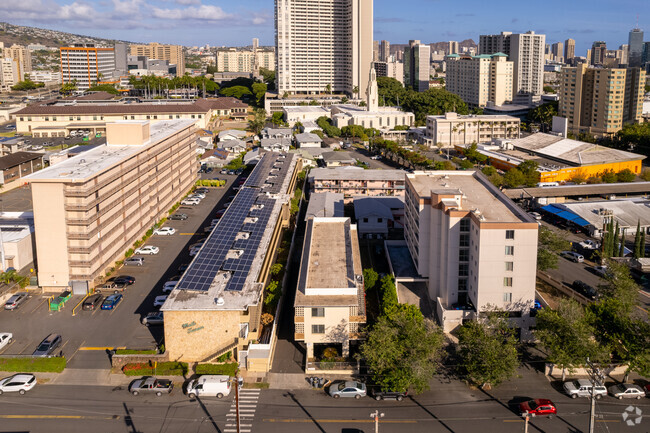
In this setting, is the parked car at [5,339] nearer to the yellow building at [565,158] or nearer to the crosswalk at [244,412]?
the crosswalk at [244,412]

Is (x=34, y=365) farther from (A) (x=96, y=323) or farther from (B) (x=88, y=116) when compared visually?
(B) (x=88, y=116)

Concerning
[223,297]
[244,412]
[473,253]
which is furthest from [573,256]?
[244,412]

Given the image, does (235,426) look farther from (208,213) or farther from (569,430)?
(208,213)

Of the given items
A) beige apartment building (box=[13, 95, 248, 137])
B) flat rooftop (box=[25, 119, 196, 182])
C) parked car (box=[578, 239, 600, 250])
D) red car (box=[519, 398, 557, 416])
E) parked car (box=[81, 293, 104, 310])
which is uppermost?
beige apartment building (box=[13, 95, 248, 137])

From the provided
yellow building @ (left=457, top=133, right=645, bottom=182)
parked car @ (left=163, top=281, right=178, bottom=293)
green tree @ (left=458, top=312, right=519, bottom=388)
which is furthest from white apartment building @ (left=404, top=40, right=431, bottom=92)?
green tree @ (left=458, top=312, right=519, bottom=388)

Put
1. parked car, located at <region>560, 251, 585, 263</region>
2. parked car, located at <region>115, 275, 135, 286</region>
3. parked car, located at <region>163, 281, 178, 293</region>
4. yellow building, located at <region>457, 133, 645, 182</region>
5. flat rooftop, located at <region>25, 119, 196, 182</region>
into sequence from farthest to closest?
yellow building, located at <region>457, 133, 645, 182</region>, parked car, located at <region>560, 251, 585, 263</region>, parked car, located at <region>115, 275, 135, 286</region>, flat rooftop, located at <region>25, 119, 196, 182</region>, parked car, located at <region>163, 281, 178, 293</region>

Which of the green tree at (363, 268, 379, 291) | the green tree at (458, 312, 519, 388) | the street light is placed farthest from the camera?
the green tree at (363, 268, 379, 291)

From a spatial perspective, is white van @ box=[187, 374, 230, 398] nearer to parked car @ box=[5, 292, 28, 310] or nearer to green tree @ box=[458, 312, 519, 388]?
green tree @ box=[458, 312, 519, 388]
